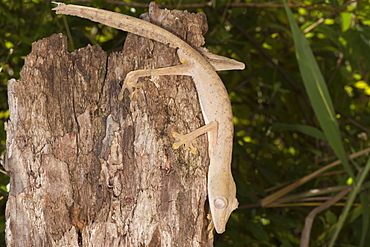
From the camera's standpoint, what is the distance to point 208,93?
6.79ft

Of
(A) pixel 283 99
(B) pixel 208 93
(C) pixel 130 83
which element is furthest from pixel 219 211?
(A) pixel 283 99

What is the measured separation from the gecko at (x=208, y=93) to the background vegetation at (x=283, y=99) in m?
0.79

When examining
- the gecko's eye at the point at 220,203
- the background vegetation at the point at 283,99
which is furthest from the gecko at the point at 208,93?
the background vegetation at the point at 283,99

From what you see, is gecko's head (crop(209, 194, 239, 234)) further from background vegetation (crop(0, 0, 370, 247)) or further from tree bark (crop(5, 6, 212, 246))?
background vegetation (crop(0, 0, 370, 247))

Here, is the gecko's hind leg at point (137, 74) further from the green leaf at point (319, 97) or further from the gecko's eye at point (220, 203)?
the green leaf at point (319, 97)

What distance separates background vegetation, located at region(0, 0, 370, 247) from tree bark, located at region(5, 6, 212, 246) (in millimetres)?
785

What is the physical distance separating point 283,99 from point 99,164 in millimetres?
3135

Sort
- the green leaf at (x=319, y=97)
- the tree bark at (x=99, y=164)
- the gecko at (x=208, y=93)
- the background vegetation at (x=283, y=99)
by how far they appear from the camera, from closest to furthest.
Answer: the tree bark at (x=99, y=164), the gecko at (x=208, y=93), the green leaf at (x=319, y=97), the background vegetation at (x=283, y=99)

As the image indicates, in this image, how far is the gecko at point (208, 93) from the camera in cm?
201

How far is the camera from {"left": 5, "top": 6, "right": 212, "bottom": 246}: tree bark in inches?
74.4

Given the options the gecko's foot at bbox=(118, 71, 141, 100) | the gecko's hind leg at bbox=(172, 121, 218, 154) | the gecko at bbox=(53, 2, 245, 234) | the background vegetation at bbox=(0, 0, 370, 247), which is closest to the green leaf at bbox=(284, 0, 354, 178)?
the background vegetation at bbox=(0, 0, 370, 247)

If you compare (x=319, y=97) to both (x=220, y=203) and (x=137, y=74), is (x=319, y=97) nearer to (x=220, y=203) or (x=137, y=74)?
(x=220, y=203)

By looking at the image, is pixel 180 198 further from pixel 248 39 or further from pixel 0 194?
pixel 248 39

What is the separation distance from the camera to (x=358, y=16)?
3.77 meters
